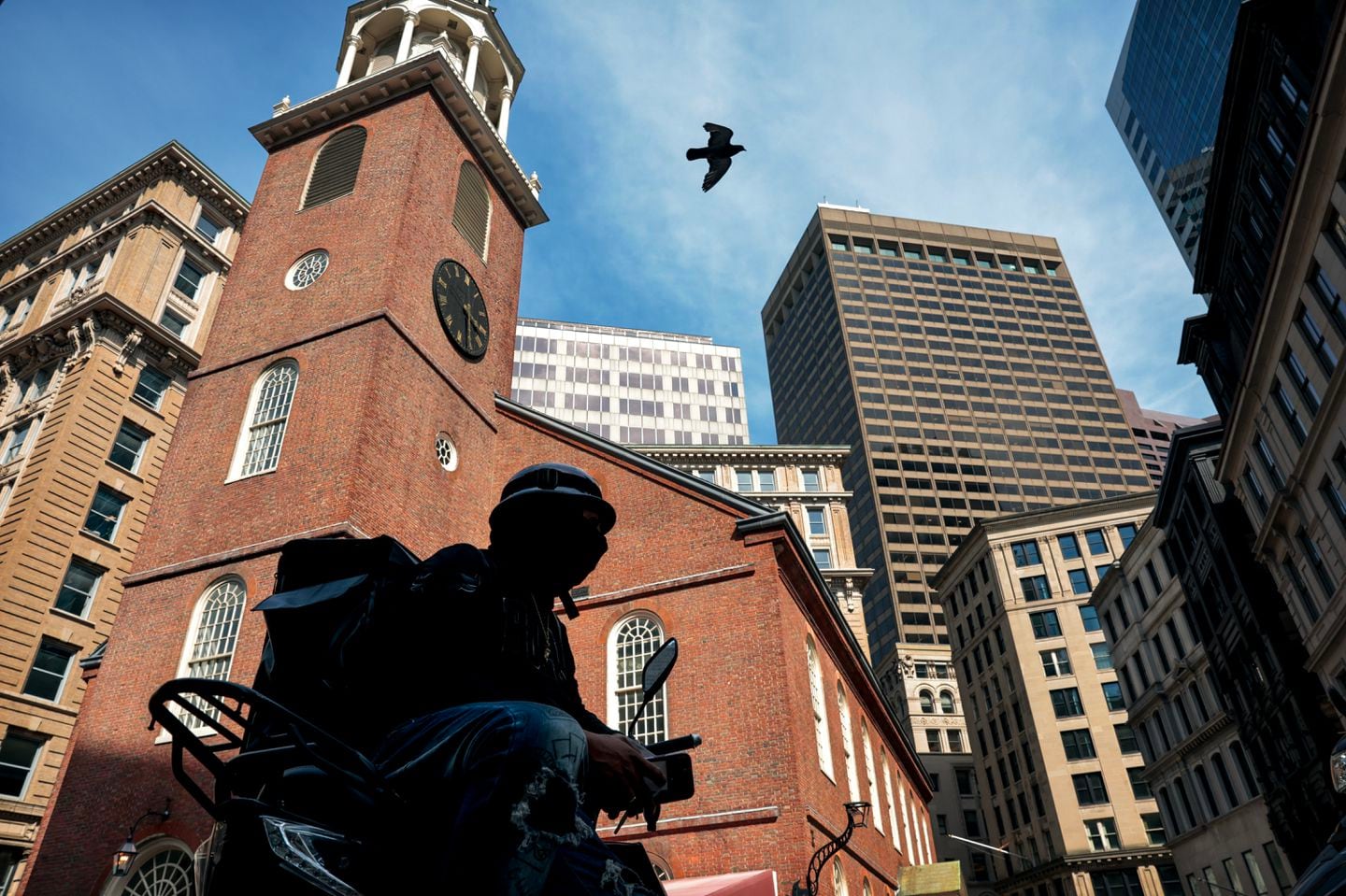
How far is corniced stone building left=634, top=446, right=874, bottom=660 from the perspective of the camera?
6294 centimetres

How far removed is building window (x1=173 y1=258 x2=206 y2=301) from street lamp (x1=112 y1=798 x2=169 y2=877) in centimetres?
3303

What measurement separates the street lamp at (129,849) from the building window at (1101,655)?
70.2 m

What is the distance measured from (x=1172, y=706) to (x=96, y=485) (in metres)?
56.2

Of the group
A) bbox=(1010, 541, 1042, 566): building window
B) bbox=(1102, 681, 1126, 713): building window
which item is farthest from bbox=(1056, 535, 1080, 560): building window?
bbox=(1102, 681, 1126, 713): building window

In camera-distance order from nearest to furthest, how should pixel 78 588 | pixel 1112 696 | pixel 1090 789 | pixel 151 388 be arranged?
pixel 78 588 < pixel 151 388 < pixel 1090 789 < pixel 1112 696

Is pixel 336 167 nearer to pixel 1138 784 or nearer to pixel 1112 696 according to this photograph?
pixel 1112 696

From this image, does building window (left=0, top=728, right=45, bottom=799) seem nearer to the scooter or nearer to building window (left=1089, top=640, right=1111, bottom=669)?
the scooter

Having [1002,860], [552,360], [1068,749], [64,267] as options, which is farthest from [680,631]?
[552,360]

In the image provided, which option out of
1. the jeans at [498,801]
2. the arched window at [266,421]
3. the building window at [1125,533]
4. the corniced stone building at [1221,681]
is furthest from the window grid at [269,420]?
the building window at [1125,533]

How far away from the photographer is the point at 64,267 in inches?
1708

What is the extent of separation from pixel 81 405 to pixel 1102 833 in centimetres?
6951

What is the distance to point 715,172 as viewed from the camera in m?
13.3

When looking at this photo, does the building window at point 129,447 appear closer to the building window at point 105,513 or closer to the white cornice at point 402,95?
the building window at point 105,513

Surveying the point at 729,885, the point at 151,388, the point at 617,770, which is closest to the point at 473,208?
the point at 729,885
